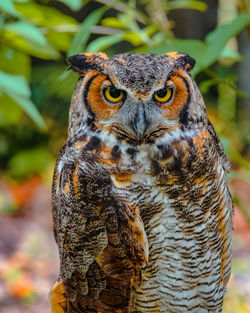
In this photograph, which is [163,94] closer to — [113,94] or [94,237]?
[113,94]

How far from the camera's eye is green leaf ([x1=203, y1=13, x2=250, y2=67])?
1032mm

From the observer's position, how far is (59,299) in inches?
50.8

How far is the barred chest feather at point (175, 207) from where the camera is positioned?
3.45ft

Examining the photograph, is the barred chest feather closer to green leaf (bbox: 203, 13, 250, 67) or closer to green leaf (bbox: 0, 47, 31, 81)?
green leaf (bbox: 203, 13, 250, 67)

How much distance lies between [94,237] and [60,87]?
240 centimetres

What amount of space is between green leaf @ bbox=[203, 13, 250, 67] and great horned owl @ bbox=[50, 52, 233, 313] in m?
0.05

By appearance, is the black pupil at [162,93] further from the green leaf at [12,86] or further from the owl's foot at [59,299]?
the owl's foot at [59,299]

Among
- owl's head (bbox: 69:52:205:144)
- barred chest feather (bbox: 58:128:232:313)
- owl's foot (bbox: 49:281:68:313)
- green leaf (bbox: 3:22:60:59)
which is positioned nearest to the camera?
owl's head (bbox: 69:52:205:144)

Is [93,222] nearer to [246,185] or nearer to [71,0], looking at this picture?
[71,0]

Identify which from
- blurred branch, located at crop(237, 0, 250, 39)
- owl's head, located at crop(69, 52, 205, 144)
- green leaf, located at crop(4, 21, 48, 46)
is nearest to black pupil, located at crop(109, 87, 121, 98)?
owl's head, located at crop(69, 52, 205, 144)

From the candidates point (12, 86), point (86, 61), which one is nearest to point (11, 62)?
point (12, 86)

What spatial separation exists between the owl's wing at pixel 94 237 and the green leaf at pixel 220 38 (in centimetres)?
31

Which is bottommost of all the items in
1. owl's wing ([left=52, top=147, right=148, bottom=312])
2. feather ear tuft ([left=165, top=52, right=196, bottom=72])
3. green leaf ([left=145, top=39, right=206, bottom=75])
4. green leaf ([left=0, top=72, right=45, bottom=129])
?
owl's wing ([left=52, top=147, right=148, bottom=312])

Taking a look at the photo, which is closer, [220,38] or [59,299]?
[220,38]
